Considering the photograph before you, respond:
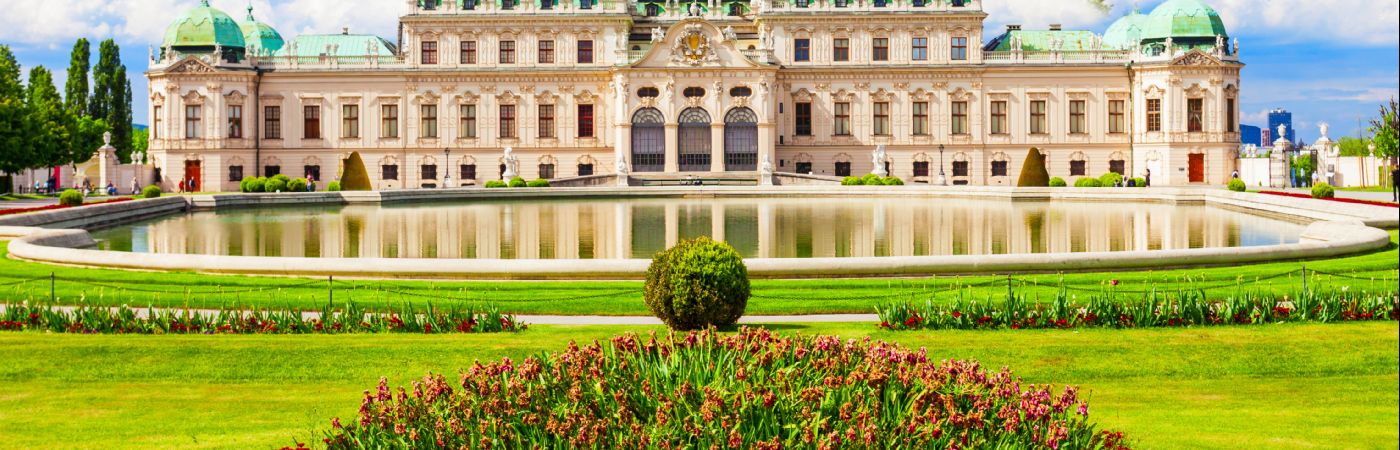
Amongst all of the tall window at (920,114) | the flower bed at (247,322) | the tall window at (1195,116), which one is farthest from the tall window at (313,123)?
the flower bed at (247,322)

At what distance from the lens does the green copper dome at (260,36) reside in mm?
77062

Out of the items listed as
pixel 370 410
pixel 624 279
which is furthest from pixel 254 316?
pixel 370 410

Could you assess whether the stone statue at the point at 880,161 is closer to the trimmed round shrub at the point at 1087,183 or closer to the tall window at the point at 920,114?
the tall window at the point at 920,114

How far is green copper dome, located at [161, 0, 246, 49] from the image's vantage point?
71.1 m

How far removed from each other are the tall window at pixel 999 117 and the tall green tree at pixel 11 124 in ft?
151

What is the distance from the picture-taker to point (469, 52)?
7162 cm

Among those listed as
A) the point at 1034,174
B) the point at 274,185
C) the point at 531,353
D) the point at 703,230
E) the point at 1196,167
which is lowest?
the point at 531,353

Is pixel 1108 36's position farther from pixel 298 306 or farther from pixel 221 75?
pixel 298 306

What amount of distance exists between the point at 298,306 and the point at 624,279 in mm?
5485

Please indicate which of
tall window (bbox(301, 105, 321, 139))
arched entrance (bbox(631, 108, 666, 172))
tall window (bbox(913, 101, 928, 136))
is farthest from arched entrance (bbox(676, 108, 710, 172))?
tall window (bbox(301, 105, 321, 139))

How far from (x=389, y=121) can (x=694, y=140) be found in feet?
53.6

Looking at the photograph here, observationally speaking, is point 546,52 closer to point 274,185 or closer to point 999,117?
point 274,185

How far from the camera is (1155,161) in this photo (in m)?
69.5

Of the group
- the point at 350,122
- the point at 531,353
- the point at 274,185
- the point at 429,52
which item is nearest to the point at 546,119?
the point at 429,52
